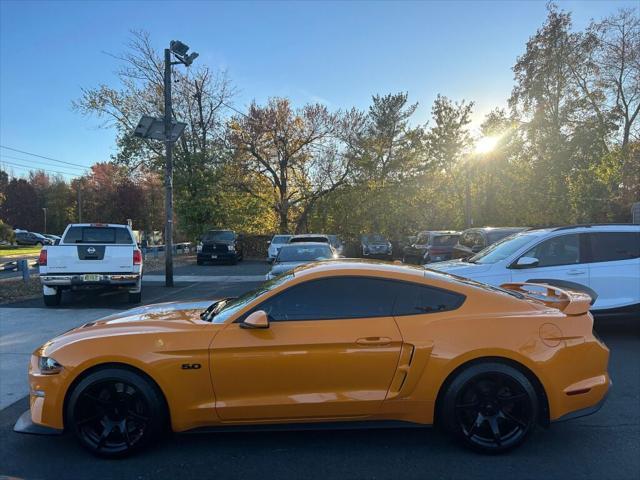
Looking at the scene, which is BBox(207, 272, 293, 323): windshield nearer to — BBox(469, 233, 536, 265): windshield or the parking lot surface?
the parking lot surface

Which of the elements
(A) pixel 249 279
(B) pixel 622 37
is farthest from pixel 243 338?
(B) pixel 622 37

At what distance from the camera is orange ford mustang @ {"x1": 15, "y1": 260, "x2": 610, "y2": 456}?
3.47 metres

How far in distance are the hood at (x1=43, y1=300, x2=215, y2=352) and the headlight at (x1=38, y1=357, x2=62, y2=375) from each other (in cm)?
9

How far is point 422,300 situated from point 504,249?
4479mm

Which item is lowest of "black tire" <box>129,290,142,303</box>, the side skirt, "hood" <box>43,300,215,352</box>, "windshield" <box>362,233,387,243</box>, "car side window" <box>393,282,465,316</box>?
the side skirt

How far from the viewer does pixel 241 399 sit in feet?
11.4

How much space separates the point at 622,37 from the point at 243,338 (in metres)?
34.5

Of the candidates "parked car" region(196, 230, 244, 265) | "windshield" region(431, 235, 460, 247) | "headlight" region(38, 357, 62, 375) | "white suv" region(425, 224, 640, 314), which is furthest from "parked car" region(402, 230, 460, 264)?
"headlight" region(38, 357, 62, 375)

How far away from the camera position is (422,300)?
3.70 metres

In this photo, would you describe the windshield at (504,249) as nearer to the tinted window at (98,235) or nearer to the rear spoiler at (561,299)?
the rear spoiler at (561,299)

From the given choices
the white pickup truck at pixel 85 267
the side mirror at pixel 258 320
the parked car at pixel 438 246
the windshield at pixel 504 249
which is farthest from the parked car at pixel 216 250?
the side mirror at pixel 258 320

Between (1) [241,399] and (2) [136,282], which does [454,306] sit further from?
(2) [136,282]

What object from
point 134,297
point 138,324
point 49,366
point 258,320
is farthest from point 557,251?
point 134,297

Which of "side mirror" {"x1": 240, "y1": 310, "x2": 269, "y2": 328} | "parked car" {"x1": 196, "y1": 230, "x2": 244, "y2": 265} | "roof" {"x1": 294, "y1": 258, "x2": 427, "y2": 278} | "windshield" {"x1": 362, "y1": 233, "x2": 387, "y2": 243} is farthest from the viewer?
"windshield" {"x1": 362, "y1": 233, "x2": 387, "y2": 243}
